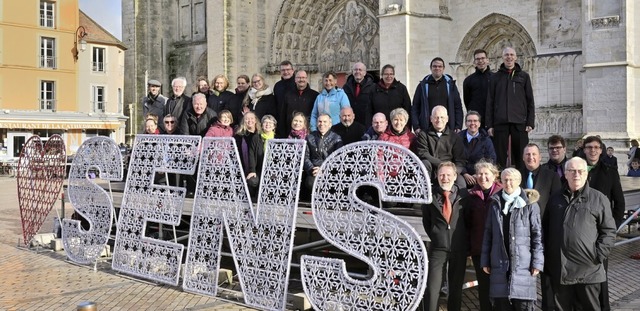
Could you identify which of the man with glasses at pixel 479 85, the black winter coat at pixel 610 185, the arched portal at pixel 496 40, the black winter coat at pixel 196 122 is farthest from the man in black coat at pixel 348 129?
the arched portal at pixel 496 40

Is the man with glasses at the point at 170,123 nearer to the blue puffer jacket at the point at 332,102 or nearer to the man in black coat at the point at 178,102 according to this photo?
the man in black coat at the point at 178,102

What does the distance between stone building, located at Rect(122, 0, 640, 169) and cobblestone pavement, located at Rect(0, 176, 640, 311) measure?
6612mm

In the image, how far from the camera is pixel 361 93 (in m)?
8.81

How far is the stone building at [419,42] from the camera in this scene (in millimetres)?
15250

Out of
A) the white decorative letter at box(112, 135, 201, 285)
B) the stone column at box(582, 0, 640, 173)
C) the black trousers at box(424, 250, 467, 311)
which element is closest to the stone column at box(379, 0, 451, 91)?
the stone column at box(582, 0, 640, 173)

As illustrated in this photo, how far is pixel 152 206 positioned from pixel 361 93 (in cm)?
305

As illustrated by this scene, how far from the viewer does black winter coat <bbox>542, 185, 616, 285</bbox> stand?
489 cm

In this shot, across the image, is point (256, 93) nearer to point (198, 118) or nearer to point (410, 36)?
point (198, 118)

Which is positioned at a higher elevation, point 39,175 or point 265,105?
point 265,105

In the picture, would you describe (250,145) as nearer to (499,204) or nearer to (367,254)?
(367,254)

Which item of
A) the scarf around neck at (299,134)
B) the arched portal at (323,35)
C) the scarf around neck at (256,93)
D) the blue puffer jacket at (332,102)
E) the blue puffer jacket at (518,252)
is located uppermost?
the arched portal at (323,35)

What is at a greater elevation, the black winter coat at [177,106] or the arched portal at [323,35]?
the arched portal at [323,35]

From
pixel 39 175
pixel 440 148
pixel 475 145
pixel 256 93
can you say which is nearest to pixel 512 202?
pixel 440 148

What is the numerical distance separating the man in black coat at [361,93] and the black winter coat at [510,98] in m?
1.55
